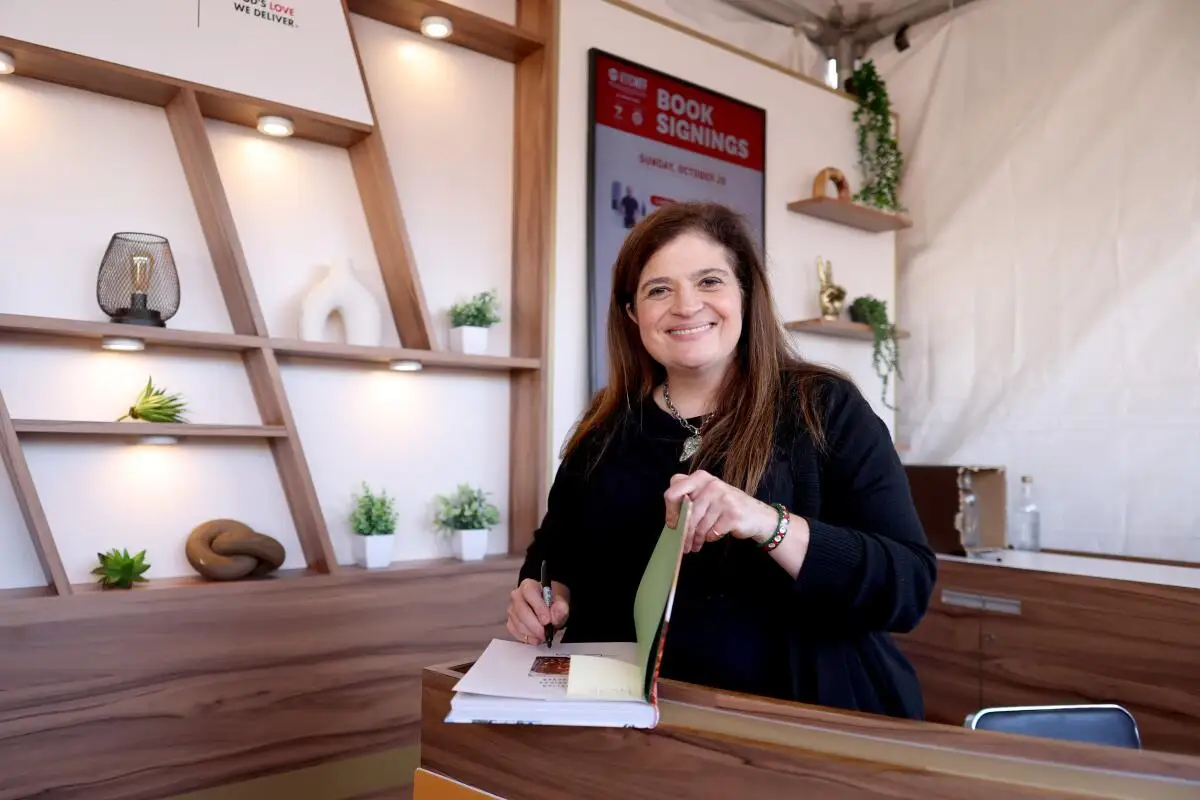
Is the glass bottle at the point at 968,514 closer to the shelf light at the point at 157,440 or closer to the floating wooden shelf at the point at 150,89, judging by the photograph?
the floating wooden shelf at the point at 150,89

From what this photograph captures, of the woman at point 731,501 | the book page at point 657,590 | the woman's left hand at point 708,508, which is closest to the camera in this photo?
the book page at point 657,590

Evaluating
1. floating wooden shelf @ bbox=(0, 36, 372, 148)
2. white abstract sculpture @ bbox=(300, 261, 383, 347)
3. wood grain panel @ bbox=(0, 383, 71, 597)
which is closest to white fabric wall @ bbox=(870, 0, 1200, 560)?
white abstract sculpture @ bbox=(300, 261, 383, 347)

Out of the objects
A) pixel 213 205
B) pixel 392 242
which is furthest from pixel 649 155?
pixel 213 205

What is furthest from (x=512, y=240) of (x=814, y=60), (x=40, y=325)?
(x=814, y=60)

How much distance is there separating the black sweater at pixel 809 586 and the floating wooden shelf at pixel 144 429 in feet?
4.36

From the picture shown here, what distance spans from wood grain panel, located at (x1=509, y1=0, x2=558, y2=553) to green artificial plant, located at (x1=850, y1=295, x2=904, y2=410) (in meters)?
1.62

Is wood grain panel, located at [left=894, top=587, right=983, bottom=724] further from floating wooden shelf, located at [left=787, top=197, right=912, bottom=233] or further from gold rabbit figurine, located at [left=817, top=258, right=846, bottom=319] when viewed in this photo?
floating wooden shelf, located at [left=787, top=197, right=912, bottom=233]

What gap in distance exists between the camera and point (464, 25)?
110 inches

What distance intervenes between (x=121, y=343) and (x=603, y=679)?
186 centimetres

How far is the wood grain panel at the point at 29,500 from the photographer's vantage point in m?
2.03

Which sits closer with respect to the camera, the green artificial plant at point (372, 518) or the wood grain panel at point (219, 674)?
the wood grain panel at point (219, 674)

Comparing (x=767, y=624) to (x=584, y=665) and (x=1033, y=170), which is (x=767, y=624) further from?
(x=1033, y=170)

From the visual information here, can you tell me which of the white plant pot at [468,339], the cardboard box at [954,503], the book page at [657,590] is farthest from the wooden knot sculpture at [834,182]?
the book page at [657,590]

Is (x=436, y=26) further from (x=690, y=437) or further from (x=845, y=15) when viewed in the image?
(x=845, y=15)
